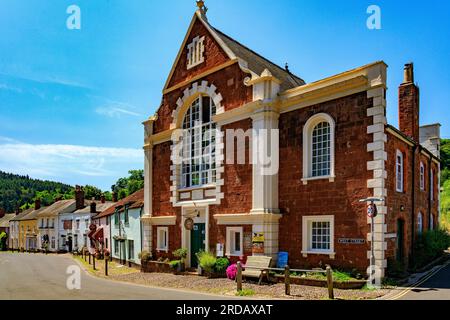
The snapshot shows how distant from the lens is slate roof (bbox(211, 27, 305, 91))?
842 inches

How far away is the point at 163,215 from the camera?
24.0 meters

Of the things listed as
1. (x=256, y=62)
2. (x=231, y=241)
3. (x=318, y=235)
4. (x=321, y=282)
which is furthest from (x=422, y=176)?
(x=256, y=62)

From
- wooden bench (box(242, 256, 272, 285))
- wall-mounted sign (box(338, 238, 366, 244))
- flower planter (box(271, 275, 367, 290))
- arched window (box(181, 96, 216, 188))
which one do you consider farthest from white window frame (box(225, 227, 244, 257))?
wall-mounted sign (box(338, 238, 366, 244))

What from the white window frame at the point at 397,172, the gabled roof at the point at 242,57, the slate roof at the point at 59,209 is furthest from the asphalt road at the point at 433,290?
the slate roof at the point at 59,209

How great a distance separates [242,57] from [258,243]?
978 centimetres

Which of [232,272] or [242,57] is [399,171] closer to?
[232,272]

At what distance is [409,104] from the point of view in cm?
2003

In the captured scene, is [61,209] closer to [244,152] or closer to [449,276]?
[244,152]

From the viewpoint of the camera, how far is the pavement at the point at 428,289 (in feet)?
40.2

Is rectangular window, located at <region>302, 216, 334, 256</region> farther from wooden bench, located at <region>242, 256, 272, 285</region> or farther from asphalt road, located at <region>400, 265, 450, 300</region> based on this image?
asphalt road, located at <region>400, 265, 450, 300</region>

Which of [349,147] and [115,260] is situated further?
[115,260]
